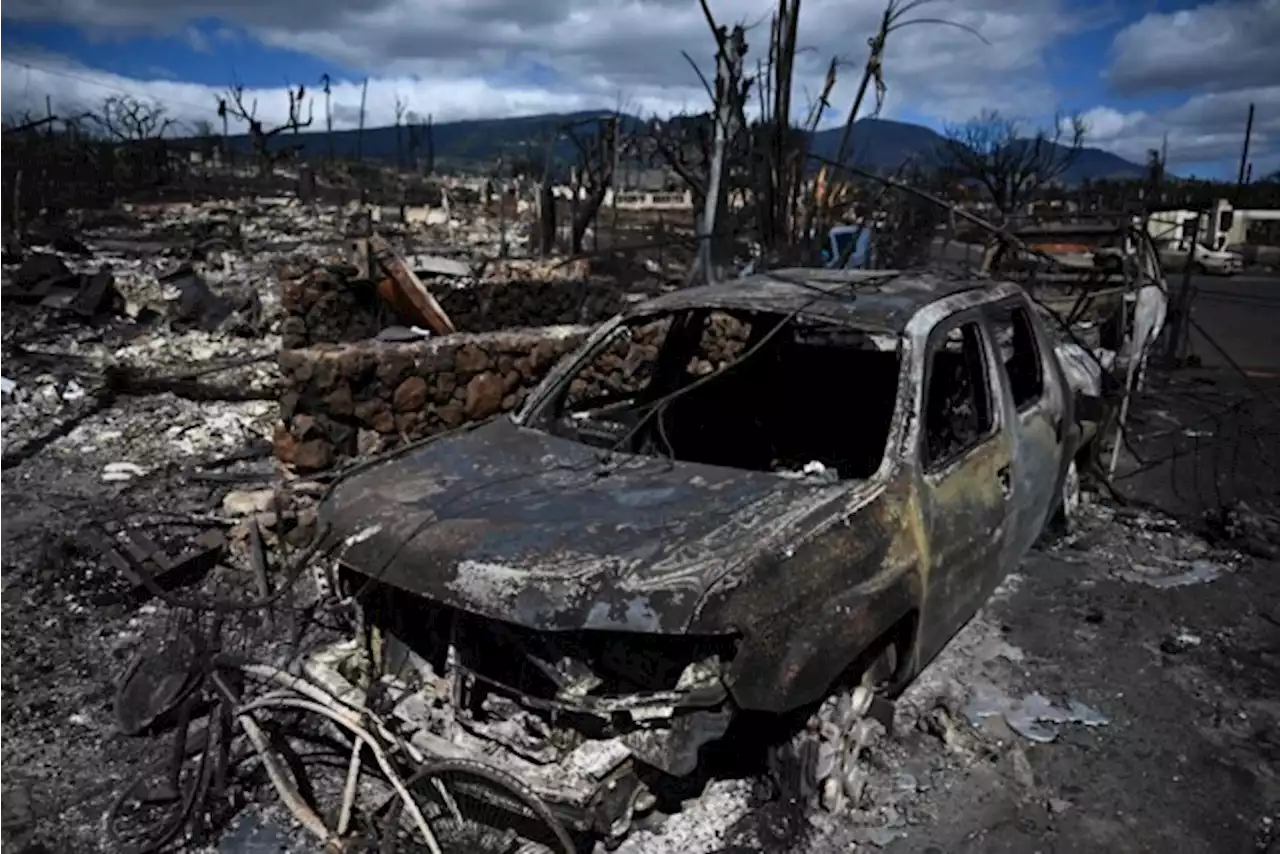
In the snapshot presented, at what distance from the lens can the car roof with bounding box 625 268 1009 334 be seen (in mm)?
3895

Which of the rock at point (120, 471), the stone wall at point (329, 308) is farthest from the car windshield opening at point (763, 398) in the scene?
the stone wall at point (329, 308)

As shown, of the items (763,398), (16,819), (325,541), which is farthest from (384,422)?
(16,819)

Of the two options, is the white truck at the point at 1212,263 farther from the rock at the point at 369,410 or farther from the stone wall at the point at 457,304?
the rock at the point at 369,410

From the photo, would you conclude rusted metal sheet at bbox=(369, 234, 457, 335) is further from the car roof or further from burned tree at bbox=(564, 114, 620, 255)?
burned tree at bbox=(564, 114, 620, 255)

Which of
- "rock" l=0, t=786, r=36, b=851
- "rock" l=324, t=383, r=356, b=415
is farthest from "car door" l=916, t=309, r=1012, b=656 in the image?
"rock" l=324, t=383, r=356, b=415

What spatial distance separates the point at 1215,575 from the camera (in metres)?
5.34

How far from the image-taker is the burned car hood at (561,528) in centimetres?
268

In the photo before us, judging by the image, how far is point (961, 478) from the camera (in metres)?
3.67

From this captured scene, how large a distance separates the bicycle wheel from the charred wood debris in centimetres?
1

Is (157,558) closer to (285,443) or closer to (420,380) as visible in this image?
(285,443)

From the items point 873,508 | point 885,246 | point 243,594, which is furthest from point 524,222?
point 873,508

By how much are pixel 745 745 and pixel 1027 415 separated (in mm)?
2113

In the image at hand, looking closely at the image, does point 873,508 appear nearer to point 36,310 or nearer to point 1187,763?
point 1187,763

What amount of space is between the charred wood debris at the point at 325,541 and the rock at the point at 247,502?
22 mm
